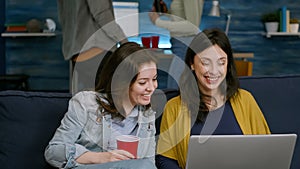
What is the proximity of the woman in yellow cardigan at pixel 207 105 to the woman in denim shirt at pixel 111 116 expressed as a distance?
11 centimetres

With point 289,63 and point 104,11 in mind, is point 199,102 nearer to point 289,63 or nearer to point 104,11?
point 104,11

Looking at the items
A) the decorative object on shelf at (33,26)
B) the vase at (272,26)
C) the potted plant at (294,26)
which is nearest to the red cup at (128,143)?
the decorative object on shelf at (33,26)

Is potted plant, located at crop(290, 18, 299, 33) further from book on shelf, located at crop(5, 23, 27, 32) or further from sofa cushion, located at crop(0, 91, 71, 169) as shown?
sofa cushion, located at crop(0, 91, 71, 169)

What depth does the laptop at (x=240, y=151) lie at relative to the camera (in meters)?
1.39

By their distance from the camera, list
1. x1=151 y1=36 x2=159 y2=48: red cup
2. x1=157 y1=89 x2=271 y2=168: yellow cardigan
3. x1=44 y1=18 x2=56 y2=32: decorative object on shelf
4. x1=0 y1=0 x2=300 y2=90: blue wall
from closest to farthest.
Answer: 1. x1=157 y1=89 x2=271 y2=168: yellow cardigan
2. x1=151 y1=36 x2=159 y2=48: red cup
3. x1=44 y1=18 x2=56 y2=32: decorative object on shelf
4. x1=0 y1=0 x2=300 y2=90: blue wall

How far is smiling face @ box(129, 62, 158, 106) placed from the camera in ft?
5.01

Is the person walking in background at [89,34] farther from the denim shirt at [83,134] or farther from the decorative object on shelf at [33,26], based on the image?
the decorative object on shelf at [33,26]

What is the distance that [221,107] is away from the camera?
178 centimetres

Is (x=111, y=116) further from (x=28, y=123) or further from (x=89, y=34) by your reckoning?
(x=89, y=34)

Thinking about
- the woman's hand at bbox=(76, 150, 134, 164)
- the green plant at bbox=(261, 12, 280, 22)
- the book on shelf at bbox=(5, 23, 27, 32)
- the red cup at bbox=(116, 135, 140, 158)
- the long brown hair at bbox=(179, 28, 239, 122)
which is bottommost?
the woman's hand at bbox=(76, 150, 134, 164)

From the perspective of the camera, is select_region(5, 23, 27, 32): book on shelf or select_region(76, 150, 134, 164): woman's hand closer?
select_region(76, 150, 134, 164): woman's hand

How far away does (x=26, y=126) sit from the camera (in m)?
1.65

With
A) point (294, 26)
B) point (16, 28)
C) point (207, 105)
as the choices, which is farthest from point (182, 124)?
point (294, 26)

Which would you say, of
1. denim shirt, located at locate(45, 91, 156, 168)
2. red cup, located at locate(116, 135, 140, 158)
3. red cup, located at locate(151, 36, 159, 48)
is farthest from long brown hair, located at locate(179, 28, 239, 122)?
red cup, located at locate(151, 36, 159, 48)
